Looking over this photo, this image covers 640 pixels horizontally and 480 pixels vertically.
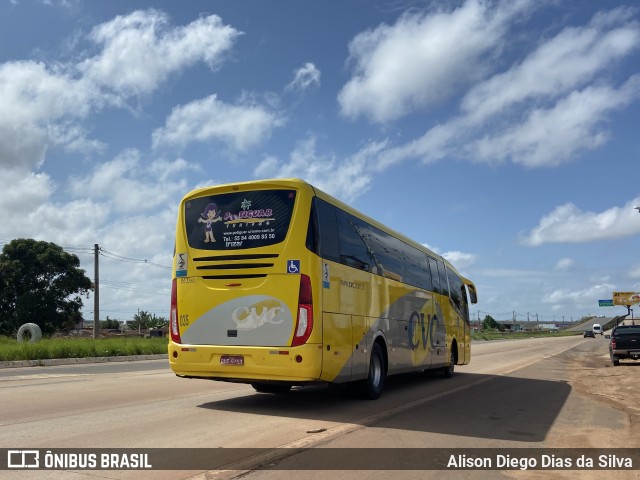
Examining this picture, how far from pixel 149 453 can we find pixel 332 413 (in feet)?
13.0

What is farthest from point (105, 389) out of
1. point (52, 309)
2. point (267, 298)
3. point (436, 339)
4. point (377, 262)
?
point (52, 309)

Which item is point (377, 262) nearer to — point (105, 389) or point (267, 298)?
point (267, 298)

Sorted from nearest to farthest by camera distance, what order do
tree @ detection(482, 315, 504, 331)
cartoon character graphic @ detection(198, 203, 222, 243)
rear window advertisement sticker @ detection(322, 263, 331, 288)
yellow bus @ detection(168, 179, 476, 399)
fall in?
1. yellow bus @ detection(168, 179, 476, 399)
2. rear window advertisement sticker @ detection(322, 263, 331, 288)
3. cartoon character graphic @ detection(198, 203, 222, 243)
4. tree @ detection(482, 315, 504, 331)

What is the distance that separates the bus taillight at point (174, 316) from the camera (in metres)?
10.1

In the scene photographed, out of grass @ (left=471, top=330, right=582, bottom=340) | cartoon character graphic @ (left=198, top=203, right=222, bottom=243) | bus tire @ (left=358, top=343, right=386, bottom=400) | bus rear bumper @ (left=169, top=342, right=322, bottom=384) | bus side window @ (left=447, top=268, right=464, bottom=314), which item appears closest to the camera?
bus rear bumper @ (left=169, top=342, right=322, bottom=384)

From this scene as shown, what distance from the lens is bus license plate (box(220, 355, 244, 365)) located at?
9.38m

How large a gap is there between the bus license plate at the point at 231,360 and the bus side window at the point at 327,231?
2143 millimetres

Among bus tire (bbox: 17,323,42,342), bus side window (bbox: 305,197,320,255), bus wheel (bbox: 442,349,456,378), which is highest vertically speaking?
bus side window (bbox: 305,197,320,255)

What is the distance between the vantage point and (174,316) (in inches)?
400

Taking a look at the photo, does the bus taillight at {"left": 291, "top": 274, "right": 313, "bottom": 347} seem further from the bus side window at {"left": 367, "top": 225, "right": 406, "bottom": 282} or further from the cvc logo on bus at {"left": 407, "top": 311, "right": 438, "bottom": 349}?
the cvc logo on bus at {"left": 407, "top": 311, "right": 438, "bottom": 349}

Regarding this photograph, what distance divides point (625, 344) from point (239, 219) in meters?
20.7

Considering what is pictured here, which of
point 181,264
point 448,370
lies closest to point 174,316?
point 181,264

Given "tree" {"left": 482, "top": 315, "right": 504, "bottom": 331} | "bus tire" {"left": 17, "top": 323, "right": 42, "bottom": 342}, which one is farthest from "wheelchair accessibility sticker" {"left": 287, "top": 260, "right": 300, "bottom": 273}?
"tree" {"left": 482, "top": 315, "right": 504, "bottom": 331}

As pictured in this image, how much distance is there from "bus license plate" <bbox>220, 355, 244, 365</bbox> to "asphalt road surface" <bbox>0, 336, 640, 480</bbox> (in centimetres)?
81
